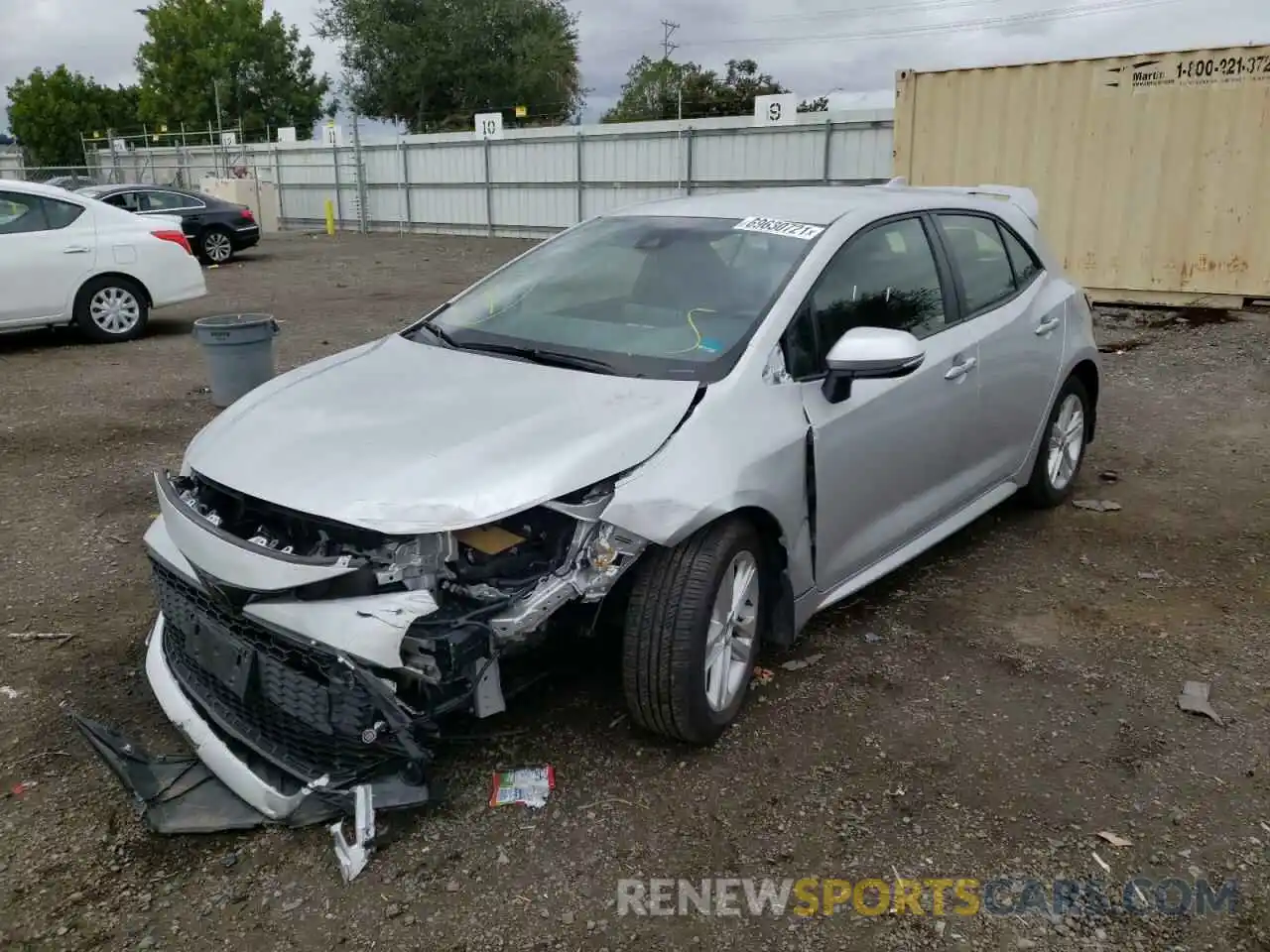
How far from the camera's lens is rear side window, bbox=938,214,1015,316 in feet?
14.0

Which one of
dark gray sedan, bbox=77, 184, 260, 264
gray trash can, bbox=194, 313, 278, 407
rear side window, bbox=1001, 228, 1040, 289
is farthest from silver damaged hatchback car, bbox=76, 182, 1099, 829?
dark gray sedan, bbox=77, 184, 260, 264

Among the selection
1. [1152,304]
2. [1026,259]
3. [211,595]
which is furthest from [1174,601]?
[1152,304]

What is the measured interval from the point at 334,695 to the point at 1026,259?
12.4ft

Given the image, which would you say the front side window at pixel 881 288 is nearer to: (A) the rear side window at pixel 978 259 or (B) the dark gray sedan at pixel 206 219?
(A) the rear side window at pixel 978 259

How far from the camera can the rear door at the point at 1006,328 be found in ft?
14.0

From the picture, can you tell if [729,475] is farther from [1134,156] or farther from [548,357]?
[1134,156]

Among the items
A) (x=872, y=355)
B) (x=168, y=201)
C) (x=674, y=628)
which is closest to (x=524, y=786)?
(x=674, y=628)

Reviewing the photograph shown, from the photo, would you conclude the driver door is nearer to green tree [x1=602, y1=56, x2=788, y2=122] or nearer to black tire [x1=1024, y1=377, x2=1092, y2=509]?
black tire [x1=1024, y1=377, x2=1092, y2=509]

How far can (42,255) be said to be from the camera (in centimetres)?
910

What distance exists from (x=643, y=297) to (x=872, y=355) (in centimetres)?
91

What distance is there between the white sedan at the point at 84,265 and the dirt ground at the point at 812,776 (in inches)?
192

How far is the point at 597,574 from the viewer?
9.00 ft

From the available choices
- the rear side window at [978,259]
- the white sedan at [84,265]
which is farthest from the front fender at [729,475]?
the white sedan at [84,265]

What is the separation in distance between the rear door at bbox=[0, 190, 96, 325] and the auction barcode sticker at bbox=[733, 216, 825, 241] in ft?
25.4
